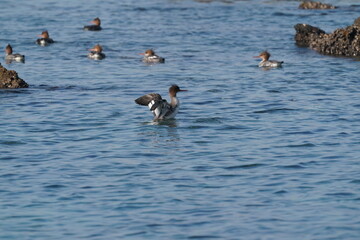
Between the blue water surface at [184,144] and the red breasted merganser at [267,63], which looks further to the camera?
the red breasted merganser at [267,63]

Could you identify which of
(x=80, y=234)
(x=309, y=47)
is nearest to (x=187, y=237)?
(x=80, y=234)

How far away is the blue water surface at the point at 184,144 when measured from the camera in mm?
15789

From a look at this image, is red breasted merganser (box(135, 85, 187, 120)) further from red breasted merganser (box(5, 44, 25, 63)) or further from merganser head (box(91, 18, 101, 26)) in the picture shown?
merganser head (box(91, 18, 101, 26))

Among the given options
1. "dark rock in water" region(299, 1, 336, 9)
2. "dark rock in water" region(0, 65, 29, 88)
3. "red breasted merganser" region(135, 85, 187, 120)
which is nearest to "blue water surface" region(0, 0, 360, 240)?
"red breasted merganser" region(135, 85, 187, 120)

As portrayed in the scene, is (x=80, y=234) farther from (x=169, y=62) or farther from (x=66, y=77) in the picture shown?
(x=169, y=62)

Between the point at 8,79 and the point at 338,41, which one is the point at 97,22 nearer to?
the point at 338,41

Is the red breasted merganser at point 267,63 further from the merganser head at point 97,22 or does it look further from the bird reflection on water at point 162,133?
the merganser head at point 97,22

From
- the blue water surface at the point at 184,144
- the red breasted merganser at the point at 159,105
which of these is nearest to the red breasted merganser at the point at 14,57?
the blue water surface at the point at 184,144

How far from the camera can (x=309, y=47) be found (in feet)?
135

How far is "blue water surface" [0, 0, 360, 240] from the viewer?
51.8ft

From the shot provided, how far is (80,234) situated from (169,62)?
2290cm

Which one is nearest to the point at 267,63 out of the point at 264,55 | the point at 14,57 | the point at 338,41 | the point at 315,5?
the point at 264,55

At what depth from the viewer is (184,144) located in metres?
22.1

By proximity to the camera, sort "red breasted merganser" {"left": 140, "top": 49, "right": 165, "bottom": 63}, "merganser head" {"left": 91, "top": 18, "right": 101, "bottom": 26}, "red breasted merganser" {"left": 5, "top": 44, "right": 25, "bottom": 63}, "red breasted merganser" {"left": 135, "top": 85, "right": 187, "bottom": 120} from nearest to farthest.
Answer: "red breasted merganser" {"left": 135, "top": 85, "right": 187, "bottom": 120}
"red breasted merganser" {"left": 140, "top": 49, "right": 165, "bottom": 63}
"red breasted merganser" {"left": 5, "top": 44, "right": 25, "bottom": 63}
"merganser head" {"left": 91, "top": 18, "right": 101, "bottom": 26}
